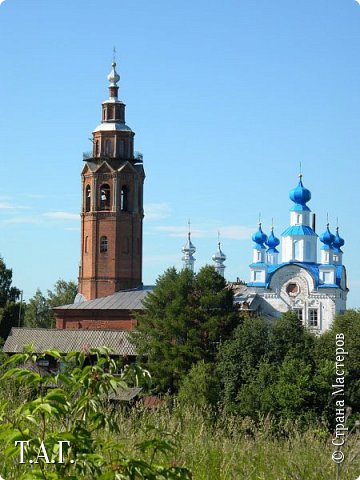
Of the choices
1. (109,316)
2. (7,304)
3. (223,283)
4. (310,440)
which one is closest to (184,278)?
(223,283)

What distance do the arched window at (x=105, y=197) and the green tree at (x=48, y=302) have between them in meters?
8.82

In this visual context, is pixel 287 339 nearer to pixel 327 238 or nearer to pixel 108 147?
pixel 327 238

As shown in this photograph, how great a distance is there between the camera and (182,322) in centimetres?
2842

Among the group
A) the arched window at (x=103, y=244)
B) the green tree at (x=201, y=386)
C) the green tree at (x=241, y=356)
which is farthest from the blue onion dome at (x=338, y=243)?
the green tree at (x=201, y=386)

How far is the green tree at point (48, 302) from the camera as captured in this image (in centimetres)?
4793

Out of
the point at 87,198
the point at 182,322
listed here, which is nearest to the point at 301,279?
the point at 87,198

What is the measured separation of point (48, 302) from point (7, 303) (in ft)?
24.7

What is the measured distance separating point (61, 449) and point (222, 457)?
5.36 feet

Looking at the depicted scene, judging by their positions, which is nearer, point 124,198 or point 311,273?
point 311,273

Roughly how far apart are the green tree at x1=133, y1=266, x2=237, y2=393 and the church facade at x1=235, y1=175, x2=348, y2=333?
9.13m

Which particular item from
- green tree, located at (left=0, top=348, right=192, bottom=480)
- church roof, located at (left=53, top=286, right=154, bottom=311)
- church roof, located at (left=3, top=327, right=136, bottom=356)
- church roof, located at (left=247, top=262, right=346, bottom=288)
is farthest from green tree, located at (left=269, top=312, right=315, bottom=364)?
green tree, located at (left=0, top=348, right=192, bottom=480)

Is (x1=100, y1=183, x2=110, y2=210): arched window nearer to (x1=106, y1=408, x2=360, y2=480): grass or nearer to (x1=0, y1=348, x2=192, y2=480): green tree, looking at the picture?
(x1=106, y1=408, x2=360, y2=480): grass

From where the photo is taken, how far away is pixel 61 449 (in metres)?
3.34

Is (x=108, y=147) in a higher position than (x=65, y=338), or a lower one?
higher
